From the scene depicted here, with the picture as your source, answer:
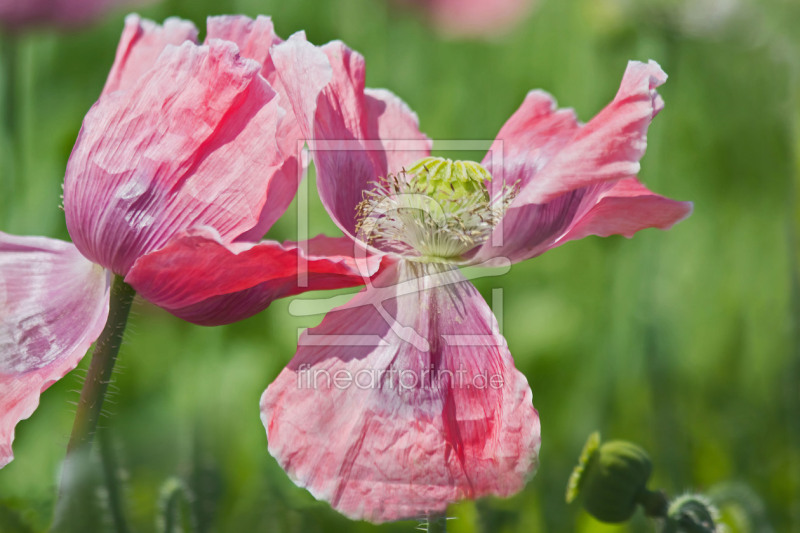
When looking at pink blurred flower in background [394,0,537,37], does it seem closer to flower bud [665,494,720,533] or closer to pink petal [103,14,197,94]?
pink petal [103,14,197,94]

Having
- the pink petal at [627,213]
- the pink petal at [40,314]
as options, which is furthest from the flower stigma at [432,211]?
the pink petal at [40,314]

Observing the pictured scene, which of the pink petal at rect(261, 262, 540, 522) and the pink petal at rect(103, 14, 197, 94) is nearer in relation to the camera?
the pink petal at rect(261, 262, 540, 522)

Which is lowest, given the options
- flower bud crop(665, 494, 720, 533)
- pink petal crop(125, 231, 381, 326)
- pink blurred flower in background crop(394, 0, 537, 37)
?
flower bud crop(665, 494, 720, 533)

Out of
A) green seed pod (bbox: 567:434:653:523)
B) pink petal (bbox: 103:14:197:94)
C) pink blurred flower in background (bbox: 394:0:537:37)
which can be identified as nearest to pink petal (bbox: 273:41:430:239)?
pink petal (bbox: 103:14:197:94)

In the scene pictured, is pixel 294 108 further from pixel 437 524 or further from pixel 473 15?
pixel 473 15

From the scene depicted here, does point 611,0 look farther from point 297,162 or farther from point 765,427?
point 297,162

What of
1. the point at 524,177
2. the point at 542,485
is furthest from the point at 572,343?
the point at 524,177
